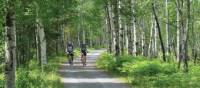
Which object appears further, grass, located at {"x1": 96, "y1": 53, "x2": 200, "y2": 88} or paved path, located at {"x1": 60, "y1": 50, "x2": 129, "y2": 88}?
paved path, located at {"x1": 60, "y1": 50, "x2": 129, "y2": 88}

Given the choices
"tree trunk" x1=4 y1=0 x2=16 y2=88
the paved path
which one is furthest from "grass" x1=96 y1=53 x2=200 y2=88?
"tree trunk" x1=4 y1=0 x2=16 y2=88

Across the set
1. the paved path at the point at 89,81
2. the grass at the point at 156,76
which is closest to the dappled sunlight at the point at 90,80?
the paved path at the point at 89,81

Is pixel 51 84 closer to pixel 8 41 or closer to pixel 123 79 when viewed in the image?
pixel 123 79

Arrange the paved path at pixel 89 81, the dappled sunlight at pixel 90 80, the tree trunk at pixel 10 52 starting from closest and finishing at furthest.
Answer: the tree trunk at pixel 10 52, the paved path at pixel 89 81, the dappled sunlight at pixel 90 80

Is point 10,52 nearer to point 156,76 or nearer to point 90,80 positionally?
point 156,76

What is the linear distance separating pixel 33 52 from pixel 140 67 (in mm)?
24005

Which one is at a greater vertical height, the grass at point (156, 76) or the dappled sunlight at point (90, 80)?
the grass at point (156, 76)

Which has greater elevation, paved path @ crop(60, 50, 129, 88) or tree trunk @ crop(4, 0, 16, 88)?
tree trunk @ crop(4, 0, 16, 88)

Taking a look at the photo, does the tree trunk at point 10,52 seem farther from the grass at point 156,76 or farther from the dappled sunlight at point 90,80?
the dappled sunlight at point 90,80

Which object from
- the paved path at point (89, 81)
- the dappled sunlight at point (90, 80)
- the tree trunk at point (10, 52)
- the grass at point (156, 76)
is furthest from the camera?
the dappled sunlight at point (90, 80)

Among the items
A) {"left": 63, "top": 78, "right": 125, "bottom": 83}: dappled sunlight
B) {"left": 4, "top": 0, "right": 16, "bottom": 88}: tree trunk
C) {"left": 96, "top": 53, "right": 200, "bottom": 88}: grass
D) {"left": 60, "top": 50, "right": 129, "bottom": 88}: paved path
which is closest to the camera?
{"left": 4, "top": 0, "right": 16, "bottom": 88}: tree trunk

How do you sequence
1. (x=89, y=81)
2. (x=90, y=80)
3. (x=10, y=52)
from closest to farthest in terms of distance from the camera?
1. (x=10, y=52)
2. (x=89, y=81)
3. (x=90, y=80)

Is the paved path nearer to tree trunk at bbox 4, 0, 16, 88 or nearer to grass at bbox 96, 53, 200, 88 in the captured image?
grass at bbox 96, 53, 200, 88

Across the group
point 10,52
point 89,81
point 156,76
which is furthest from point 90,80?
point 10,52
